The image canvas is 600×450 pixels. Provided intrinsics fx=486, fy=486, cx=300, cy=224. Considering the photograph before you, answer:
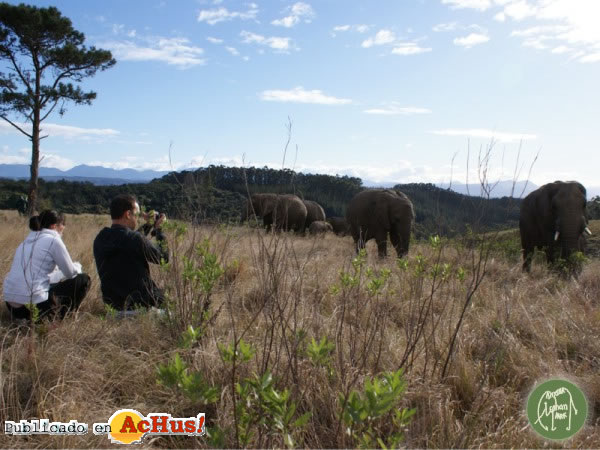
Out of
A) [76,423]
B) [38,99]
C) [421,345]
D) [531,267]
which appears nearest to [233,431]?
[76,423]

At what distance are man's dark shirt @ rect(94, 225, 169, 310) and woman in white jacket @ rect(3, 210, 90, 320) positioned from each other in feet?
0.88

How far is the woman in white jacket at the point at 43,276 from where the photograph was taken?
4.04m

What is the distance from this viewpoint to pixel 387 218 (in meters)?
10.1

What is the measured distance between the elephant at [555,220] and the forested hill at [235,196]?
72 centimetres

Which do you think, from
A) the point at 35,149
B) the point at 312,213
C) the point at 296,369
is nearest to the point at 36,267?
the point at 296,369

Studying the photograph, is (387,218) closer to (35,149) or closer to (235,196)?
(235,196)

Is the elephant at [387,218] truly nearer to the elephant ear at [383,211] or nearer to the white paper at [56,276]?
the elephant ear at [383,211]

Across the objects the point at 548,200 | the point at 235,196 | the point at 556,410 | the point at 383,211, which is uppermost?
the point at 548,200

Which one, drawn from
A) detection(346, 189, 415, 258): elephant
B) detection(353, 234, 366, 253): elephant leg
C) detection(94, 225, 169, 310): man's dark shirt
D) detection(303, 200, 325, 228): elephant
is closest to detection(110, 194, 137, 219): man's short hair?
detection(94, 225, 169, 310): man's dark shirt

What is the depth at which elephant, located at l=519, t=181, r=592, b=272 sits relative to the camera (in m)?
7.68

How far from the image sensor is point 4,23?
50.6ft

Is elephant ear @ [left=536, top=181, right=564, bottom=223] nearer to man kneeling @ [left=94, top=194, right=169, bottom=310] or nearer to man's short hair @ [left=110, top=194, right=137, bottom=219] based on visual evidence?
man kneeling @ [left=94, top=194, right=169, bottom=310]

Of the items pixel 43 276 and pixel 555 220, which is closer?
pixel 43 276

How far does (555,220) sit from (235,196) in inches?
221
